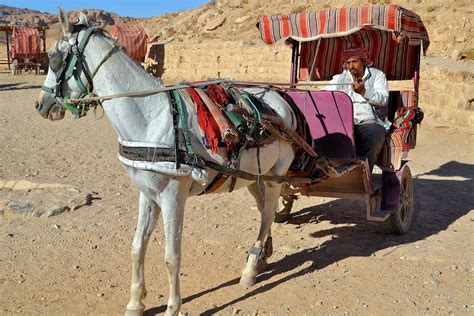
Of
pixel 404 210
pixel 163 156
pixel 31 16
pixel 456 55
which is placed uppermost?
pixel 31 16

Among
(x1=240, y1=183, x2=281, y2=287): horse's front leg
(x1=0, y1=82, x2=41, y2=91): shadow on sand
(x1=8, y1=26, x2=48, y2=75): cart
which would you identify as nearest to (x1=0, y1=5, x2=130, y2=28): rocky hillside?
(x1=8, y1=26, x2=48, y2=75): cart

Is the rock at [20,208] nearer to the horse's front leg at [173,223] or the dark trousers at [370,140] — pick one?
the horse's front leg at [173,223]

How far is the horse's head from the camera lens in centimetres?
387

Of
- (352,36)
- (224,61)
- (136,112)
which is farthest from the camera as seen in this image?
(224,61)

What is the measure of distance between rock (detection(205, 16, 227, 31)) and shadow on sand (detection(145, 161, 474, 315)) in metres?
22.6

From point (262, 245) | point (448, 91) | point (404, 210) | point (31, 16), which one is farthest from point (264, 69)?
point (31, 16)

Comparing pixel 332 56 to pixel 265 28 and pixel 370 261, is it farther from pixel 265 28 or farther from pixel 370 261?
pixel 370 261

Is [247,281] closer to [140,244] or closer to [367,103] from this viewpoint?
[140,244]

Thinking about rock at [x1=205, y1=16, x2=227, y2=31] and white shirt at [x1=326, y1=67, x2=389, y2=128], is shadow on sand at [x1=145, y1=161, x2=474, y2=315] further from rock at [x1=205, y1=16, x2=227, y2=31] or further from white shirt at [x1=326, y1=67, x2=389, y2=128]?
rock at [x1=205, y1=16, x2=227, y2=31]

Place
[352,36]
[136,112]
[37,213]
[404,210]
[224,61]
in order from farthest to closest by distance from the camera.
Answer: [224,61] → [352,36] → [37,213] → [404,210] → [136,112]

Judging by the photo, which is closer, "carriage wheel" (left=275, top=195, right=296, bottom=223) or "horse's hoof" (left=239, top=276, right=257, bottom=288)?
"horse's hoof" (left=239, top=276, right=257, bottom=288)

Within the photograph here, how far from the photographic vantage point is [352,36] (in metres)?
7.54

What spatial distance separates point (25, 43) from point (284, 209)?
26.3 metres

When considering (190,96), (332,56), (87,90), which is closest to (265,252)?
(190,96)
